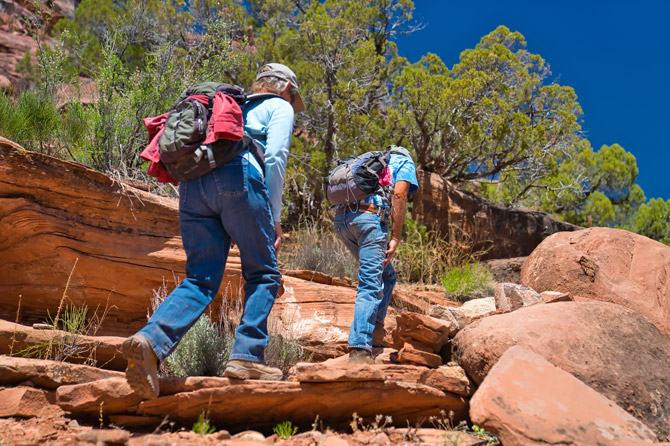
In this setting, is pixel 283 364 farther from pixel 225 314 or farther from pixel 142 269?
pixel 142 269

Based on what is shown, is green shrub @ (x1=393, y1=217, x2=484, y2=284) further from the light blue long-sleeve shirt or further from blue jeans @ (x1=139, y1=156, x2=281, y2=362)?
blue jeans @ (x1=139, y1=156, x2=281, y2=362)

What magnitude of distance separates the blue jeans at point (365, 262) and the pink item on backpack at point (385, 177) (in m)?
0.32

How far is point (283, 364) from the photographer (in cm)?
420

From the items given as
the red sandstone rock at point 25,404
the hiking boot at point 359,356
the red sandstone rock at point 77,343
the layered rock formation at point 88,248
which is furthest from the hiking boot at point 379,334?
the red sandstone rock at point 25,404

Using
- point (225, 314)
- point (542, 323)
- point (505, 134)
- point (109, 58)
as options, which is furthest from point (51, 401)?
point (505, 134)

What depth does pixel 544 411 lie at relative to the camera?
256cm

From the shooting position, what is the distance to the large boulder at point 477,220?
9.68 meters

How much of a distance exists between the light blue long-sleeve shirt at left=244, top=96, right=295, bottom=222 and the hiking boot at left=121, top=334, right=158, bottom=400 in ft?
3.40

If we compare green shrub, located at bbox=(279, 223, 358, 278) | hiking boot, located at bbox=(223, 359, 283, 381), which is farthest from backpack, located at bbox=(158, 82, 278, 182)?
green shrub, located at bbox=(279, 223, 358, 278)

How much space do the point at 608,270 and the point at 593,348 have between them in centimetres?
269

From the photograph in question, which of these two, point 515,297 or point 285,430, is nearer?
point 285,430

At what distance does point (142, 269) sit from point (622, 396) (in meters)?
4.04

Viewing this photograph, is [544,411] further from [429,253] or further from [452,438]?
[429,253]

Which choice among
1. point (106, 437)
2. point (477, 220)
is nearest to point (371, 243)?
point (106, 437)
